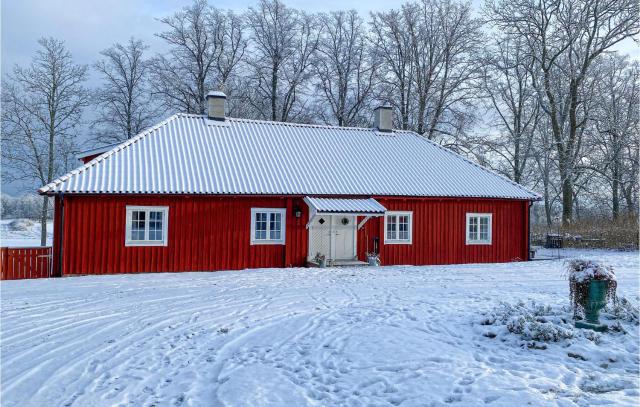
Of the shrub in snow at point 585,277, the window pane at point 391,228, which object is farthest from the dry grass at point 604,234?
the shrub in snow at point 585,277

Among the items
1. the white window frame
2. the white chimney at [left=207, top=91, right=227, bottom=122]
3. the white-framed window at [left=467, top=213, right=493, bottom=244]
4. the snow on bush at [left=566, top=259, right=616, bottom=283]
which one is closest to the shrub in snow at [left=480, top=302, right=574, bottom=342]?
the snow on bush at [left=566, top=259, right=616, bottom=283]

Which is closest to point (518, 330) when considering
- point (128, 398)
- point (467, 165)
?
point (128, 398)

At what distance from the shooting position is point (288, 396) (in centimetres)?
517

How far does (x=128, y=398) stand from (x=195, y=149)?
12939 millimetres

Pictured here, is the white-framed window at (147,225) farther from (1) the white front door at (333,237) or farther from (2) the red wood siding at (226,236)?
(1) the white front door at (333,237)

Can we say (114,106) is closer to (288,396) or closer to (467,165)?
(467,165)

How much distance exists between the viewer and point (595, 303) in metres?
7.50

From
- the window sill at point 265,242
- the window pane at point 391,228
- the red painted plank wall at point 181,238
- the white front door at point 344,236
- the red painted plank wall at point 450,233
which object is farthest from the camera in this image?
the window pane at point 391,228

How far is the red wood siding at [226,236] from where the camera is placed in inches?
563

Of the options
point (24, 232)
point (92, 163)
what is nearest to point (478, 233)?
point (92, 163)

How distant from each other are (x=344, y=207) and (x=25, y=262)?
9194 mm

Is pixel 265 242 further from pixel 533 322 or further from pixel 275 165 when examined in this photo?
pixel 533 322

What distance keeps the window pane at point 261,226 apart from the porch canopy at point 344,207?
4.60 ft

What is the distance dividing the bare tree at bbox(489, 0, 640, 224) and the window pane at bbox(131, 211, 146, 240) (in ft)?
70.9
